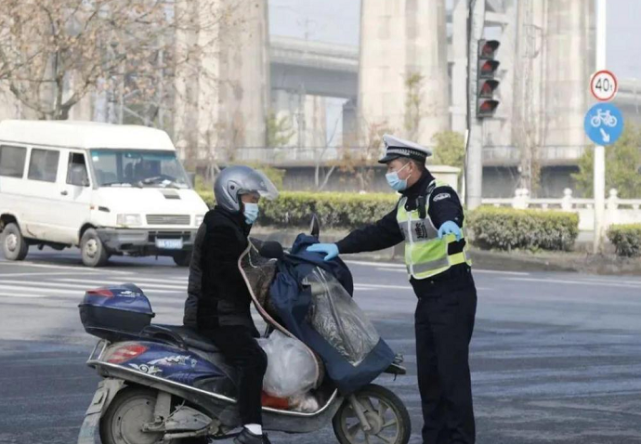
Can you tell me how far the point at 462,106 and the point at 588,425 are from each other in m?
68.2

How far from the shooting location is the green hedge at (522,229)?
1123 inches

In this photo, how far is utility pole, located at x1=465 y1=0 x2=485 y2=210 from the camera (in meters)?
26.6

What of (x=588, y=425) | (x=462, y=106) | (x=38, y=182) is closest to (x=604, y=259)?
(x=38, y=182)

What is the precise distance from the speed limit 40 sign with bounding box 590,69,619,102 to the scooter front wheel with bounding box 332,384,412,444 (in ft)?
70.0

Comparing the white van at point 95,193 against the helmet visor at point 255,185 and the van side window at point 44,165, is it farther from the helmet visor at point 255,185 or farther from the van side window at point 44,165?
the helmet visor at point 255,185

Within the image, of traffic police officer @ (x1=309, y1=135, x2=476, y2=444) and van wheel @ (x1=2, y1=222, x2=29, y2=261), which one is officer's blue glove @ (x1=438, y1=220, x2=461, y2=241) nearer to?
traffic police officer @ (x1=309, y1=135, x2=476, y2=444)

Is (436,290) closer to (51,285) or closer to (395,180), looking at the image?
(395,180)

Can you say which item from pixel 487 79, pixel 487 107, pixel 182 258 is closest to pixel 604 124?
pixel 487 107

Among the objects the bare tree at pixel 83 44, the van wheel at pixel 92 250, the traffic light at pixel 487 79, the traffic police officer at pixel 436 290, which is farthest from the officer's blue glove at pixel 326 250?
the bare tree at pixel 83 44

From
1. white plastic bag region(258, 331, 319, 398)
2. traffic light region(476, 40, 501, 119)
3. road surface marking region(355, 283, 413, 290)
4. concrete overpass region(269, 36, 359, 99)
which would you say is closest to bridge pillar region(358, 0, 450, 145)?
traffic light region(476, 40, 501, 119)

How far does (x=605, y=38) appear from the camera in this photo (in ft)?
99.2

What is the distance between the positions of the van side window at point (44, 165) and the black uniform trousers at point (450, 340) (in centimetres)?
1757

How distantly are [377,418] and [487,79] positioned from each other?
1849 cm

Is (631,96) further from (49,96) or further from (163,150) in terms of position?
(163,150)
